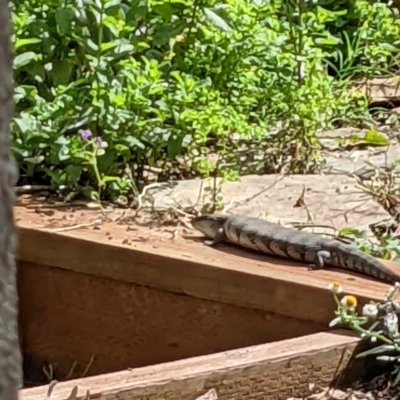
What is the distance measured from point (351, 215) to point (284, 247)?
45cm

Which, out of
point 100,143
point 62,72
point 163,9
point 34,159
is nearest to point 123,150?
point 100,143

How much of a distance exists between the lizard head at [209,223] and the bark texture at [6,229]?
113 inches

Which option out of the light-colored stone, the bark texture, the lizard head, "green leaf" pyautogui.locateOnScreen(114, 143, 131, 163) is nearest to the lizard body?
the lizard head

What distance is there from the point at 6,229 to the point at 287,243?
2793mm

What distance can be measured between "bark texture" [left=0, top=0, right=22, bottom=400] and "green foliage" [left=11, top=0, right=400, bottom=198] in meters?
3.17

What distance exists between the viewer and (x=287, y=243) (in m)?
3.55

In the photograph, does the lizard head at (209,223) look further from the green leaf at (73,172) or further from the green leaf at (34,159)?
the green leaf at (34,159)

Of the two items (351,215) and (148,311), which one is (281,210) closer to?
(351,215)

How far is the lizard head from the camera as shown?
3684mm

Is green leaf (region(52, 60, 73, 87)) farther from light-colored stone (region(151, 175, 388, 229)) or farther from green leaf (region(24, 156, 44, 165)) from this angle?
light-colored stone (region(151, 175, 388, 229))

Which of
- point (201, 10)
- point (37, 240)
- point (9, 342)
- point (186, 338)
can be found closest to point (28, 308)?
point (37, 240)

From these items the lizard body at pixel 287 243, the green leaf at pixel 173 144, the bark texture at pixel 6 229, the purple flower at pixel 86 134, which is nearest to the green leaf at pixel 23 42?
the purple flower at pixel 86 134

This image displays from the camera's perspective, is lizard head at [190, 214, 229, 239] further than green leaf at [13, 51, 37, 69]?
No

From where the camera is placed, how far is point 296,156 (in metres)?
4.41
